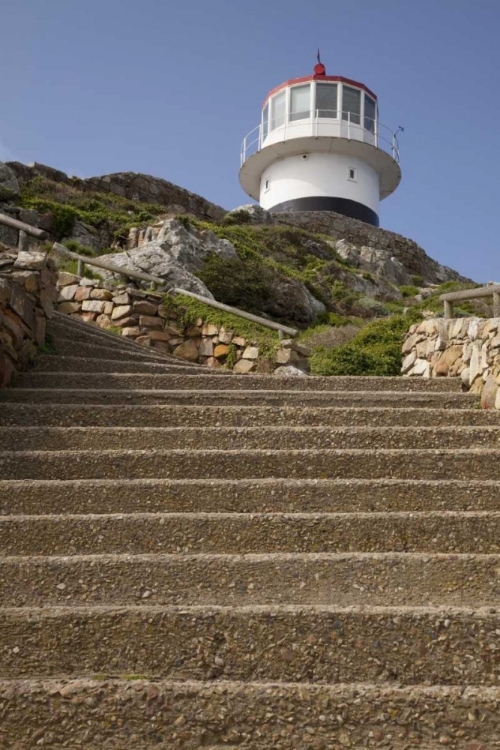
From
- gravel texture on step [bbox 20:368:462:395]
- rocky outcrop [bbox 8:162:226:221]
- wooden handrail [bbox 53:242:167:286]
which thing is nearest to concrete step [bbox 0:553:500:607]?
gravel texture on step [bbox 20:368:462:395]

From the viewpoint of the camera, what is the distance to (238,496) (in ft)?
13.9

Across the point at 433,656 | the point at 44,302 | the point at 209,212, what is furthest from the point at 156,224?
the point at 433,656

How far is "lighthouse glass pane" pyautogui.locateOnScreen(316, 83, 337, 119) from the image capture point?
26.8 metres

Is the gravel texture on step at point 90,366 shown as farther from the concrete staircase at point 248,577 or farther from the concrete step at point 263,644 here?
the concrete step at point 263,644

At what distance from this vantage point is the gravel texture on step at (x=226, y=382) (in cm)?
631

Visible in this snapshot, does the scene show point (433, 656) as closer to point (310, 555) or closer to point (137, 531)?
point (310, 555)

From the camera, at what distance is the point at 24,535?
3.83 meters

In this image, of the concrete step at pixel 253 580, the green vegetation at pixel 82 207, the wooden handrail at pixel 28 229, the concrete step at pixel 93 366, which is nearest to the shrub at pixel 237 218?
the green vegetation at pixel 82 207

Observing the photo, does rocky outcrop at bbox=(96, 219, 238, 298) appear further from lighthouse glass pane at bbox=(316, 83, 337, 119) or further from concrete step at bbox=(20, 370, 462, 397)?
lighthouse glass pane at bbox=(316, 83, 337, 119)

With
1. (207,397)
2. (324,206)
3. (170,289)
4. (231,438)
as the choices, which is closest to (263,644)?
(231,438)

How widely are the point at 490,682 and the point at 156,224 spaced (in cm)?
1496

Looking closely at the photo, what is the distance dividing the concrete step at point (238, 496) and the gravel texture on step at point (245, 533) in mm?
254

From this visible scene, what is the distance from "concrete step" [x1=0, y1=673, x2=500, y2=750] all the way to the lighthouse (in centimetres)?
2545

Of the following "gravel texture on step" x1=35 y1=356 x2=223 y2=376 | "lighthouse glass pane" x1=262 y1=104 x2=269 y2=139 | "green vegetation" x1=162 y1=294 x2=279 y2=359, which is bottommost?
"gravel texture on step" x1=35 y1=356 x2=223 y2=376
